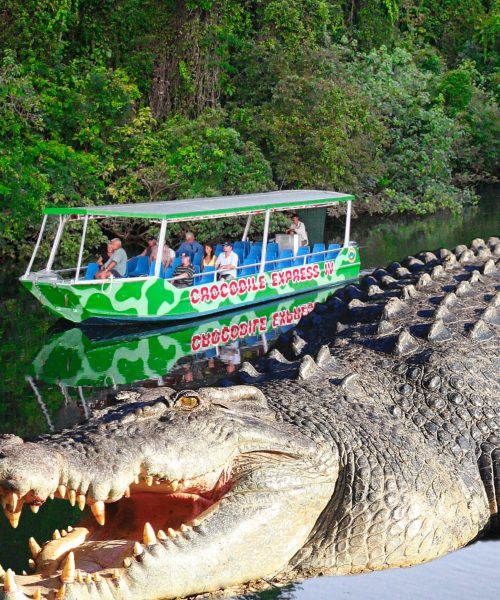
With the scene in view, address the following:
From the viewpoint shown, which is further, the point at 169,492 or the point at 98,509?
the point at 169,492

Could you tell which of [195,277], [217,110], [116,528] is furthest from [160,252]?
[217,110]

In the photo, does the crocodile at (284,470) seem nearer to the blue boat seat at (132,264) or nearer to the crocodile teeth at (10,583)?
the crocodile teeth at (10,583)

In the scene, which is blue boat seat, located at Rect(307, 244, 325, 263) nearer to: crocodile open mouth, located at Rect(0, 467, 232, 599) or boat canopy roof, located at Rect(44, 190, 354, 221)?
boat canopy roof, located at Rect(44, 190, 354, 221)

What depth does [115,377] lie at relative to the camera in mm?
10586

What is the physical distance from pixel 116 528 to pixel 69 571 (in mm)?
543

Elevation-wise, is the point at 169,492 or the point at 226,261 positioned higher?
the point at 169,492

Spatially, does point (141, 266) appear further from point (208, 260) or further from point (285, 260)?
point (285, 260)

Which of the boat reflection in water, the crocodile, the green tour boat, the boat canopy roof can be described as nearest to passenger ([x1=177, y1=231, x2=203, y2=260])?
the boat canopy roof

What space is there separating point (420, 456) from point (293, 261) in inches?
467

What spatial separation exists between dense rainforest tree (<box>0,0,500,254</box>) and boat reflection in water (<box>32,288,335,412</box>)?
269 inches

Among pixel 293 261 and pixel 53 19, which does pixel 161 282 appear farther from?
pixel 53 19

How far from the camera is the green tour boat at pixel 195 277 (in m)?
13.5

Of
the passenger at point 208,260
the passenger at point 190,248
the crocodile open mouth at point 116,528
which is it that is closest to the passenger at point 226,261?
the passenger at point 208,260

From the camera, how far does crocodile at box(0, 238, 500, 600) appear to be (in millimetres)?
3900
